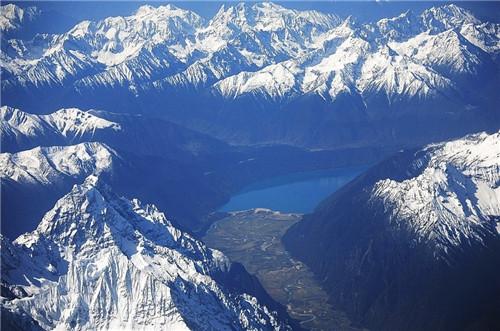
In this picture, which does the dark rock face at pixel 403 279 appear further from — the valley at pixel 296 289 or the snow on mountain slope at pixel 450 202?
the valley at pixel 296 289

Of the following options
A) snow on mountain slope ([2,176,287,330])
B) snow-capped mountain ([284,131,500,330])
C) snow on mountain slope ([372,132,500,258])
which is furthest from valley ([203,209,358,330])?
snow on mountain slope ([2,176,287,330])

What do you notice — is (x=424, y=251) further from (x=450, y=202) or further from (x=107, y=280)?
(x=107, y=280)

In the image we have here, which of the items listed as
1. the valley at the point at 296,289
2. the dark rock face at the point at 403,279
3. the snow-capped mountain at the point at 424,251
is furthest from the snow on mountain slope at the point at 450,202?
the valley at the point at 296,289

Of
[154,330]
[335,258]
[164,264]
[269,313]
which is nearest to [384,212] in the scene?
[335,258]

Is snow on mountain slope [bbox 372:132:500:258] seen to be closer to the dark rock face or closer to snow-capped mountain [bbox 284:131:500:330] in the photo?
snow-capped mountain [bbox 284:131:500:330]

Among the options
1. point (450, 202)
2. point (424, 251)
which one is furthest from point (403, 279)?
point (450, 202)

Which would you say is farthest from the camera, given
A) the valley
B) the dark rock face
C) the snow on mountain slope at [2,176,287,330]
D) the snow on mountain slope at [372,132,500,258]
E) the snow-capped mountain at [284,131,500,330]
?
the snow on mountain slope at [372,132,500,258]

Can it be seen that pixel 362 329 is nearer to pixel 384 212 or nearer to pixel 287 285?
pixel 287 285

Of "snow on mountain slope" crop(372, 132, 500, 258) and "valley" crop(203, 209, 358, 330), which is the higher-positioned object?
"snow on mountain slope" crop(372, 132, 500, 258)

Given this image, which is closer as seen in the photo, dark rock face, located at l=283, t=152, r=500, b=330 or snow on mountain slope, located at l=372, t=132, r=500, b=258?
dark rock face, located at l=283, t=152, r=500, b=330
